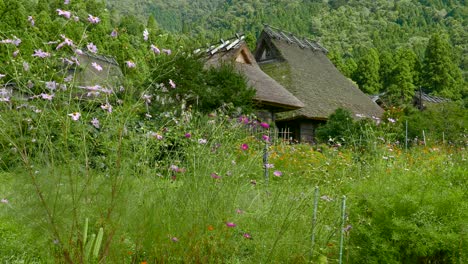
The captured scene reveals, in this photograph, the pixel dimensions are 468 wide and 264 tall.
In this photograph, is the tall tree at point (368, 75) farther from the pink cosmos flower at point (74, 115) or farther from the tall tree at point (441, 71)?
the pink cosmos flower at point (74, 115)

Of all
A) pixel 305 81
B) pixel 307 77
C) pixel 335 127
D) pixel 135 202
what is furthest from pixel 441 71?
pixel 135 202

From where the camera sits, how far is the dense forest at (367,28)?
36812 mm

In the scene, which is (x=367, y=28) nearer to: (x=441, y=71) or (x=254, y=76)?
(x=441, y=71)

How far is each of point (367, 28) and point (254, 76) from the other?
166 feet

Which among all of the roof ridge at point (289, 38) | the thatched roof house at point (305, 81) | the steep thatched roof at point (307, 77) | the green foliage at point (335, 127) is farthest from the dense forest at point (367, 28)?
the green foliage at point (335, 127)

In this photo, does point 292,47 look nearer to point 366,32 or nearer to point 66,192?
point 66,192

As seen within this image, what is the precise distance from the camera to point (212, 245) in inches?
112

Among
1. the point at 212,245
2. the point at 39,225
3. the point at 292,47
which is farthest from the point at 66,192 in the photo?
the point at 292,47

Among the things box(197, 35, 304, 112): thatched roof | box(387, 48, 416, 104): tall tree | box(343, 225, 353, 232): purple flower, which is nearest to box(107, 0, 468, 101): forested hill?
box(387, 48, 416, 104): tall tree

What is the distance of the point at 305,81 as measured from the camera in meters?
21.0

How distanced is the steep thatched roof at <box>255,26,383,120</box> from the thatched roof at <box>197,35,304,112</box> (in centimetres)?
204

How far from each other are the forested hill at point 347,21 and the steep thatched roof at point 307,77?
17.9 metres

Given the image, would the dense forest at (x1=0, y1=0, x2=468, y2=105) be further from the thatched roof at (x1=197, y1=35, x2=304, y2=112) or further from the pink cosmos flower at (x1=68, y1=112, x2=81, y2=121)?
the pink cosmos flower at (x1=68, y1=112, x2=81, y2=121)

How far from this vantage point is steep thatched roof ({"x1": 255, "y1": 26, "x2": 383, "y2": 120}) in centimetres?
1958
